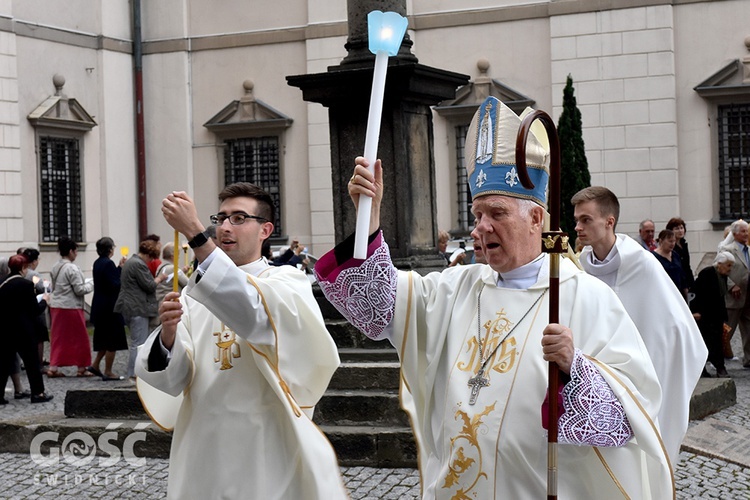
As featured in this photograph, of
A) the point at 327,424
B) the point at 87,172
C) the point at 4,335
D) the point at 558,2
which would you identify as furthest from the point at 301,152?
the point at 327,424

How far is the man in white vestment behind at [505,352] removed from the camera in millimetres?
3051

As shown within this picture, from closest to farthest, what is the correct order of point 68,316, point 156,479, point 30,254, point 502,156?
point 502,156
point 156,479
point 30,254
point 68,316

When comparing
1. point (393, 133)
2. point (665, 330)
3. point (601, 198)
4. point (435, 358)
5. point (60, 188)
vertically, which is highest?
point (60, 188)

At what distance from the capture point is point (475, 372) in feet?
11.0

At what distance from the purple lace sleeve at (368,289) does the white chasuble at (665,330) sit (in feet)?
7.72

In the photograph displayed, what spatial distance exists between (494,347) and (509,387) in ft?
0.47

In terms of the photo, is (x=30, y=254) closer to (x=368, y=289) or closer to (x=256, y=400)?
(x=256, y=400)

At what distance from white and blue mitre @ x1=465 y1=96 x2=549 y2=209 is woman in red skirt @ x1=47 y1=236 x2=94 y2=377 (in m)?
9.35

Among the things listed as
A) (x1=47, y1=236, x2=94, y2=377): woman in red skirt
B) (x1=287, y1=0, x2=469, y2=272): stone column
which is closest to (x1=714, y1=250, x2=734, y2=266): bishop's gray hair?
(x1=287, y1=0, x2=469, y2=272): stone column

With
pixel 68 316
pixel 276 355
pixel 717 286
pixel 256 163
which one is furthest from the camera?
pixel 256 163

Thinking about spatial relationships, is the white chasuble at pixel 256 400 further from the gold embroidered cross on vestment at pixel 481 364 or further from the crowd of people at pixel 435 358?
the gold embroidered cross on vestment at pixel 481 364

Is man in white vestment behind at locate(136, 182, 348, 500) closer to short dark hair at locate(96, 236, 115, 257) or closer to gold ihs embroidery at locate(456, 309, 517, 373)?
gold ihs embroidery at locate(456, 309, 517, 373)

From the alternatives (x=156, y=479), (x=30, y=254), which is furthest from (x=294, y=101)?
(x=156, y=479)

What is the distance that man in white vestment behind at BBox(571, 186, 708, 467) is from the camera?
5.32m
